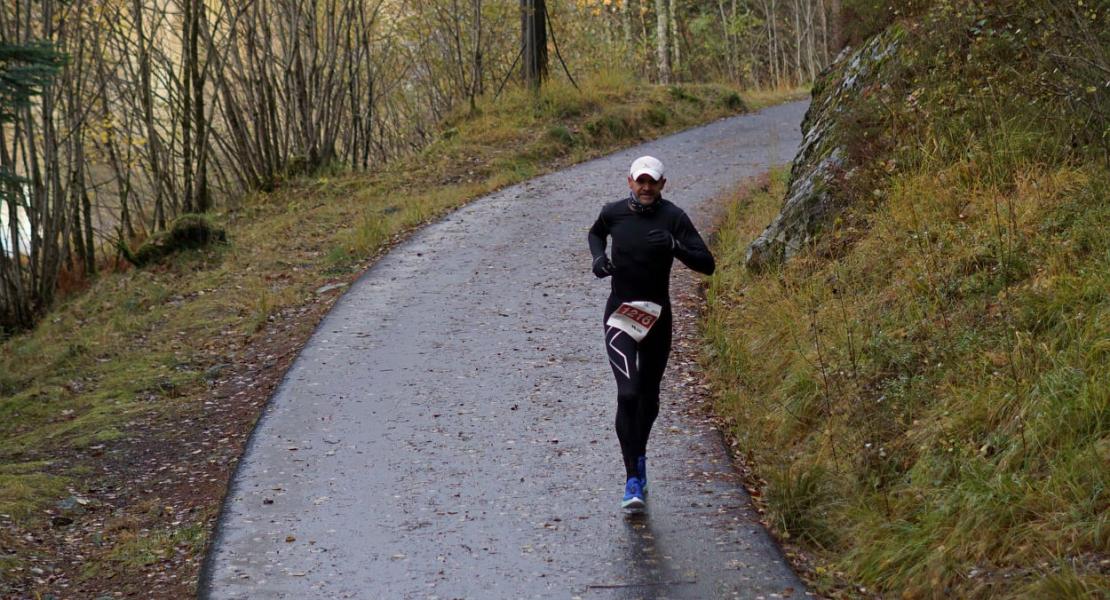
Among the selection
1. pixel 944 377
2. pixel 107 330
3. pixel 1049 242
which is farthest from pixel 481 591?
pixel 107 330

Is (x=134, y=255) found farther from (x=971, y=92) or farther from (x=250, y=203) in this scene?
(x=971, y=92)

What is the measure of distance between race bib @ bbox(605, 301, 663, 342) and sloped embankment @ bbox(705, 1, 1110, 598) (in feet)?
3.84

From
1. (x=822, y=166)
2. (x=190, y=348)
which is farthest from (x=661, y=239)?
(x=190, y=348)

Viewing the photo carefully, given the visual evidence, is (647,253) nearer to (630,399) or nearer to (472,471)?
(630,399)

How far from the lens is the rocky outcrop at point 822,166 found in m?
10.1

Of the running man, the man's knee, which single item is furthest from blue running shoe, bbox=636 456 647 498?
the man's knee

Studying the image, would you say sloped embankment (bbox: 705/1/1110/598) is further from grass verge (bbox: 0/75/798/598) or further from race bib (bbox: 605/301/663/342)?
grass verge (bbox: 0/75/798/598)

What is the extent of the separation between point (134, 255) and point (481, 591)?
38.4 feet

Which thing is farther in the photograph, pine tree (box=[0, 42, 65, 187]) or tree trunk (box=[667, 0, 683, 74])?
tree trunk (box=[667, 0, 683, 74])

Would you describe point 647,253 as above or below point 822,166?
below

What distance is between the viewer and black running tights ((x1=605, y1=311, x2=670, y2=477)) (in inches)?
254

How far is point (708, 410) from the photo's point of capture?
8352 mm

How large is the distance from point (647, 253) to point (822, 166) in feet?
15.3

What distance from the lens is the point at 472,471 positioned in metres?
7.36
